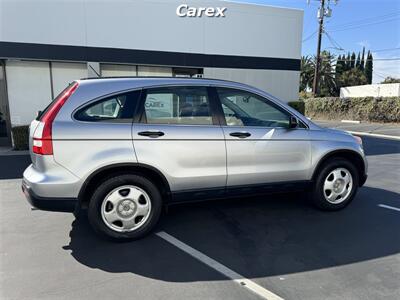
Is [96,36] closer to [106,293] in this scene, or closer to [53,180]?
[53,180]

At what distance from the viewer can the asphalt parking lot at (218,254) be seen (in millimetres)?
2742

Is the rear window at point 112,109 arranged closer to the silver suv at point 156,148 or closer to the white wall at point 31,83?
the silver suv at point 156,148

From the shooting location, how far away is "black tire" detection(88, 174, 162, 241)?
3.42 meters

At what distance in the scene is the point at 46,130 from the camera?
321 cm

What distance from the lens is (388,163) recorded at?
815cm

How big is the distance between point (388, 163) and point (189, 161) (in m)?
6.73

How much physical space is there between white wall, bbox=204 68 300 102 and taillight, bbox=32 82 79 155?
357 inches

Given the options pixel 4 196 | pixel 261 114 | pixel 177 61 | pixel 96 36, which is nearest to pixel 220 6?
pixel 177 61

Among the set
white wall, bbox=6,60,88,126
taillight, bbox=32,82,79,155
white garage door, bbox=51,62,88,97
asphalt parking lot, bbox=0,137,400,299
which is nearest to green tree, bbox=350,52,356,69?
white garage door, bbox=51,62,88,97

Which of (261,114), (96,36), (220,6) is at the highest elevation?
(220,6)

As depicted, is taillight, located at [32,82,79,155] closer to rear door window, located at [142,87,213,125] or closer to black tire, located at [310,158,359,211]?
rear door window, located at [142,87,213,125]

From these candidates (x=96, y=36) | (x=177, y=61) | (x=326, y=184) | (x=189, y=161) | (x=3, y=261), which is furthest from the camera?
(x=177, y=61)

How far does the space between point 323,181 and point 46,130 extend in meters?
3.58

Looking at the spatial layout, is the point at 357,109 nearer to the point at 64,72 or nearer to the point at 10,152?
the point at 64,72
